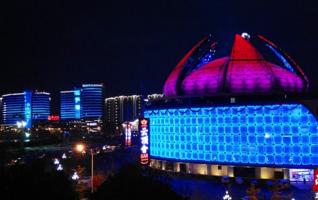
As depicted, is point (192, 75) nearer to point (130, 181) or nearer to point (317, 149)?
point (317, 149)

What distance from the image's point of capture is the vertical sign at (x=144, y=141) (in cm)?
5056

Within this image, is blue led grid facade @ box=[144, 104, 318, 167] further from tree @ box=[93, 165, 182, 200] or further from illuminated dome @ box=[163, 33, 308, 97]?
tree @ box=[93, 165, 182, 200]

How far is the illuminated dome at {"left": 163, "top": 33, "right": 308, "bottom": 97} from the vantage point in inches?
2437

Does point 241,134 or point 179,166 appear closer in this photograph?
point 241,134

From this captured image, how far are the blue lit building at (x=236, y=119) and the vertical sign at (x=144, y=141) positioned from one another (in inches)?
432

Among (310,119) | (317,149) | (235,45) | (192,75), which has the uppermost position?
(235,45)

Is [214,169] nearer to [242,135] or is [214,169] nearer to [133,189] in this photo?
[242,135]

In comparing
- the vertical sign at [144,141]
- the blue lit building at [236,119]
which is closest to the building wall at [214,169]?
the blue lit building at [236,119]

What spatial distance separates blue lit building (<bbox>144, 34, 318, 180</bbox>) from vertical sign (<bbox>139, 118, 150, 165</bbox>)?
11.0 metres

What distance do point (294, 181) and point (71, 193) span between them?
43.5 m

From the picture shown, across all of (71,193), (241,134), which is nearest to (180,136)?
(241,134)

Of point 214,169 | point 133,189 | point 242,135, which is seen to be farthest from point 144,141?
point 133,189

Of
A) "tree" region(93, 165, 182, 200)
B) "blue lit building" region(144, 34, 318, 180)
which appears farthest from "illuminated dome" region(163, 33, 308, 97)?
"tree" region(93, 165, 182, 200)

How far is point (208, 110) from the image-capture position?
196 feet
